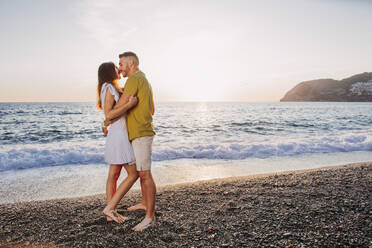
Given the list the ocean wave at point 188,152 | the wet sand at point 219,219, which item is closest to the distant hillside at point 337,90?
the ocean wave at point 188,152

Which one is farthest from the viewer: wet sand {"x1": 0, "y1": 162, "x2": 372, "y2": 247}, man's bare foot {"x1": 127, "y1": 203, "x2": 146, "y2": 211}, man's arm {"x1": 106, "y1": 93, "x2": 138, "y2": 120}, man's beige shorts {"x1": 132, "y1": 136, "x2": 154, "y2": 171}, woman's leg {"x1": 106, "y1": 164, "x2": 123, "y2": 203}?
man's bare foot {"x1": 127, "y1": 203, "x2": 146, "y2": 211}

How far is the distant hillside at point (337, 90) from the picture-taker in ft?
357

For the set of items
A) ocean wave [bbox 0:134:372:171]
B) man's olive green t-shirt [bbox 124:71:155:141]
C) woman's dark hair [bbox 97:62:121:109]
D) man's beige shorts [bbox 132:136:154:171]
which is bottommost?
ocean wave [bbox 0:134:372:171]

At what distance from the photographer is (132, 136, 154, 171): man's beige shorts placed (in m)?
2.97

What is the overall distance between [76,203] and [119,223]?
1.41 m

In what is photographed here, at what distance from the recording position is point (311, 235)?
267 cm

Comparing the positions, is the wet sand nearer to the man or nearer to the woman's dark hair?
the man

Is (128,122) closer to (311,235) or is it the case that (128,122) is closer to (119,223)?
(119,223)

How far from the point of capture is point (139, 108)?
2945mm

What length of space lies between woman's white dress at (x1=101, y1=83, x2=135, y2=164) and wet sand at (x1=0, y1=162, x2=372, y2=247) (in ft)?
3.01

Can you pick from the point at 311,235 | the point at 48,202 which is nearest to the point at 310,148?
the point at 311,235

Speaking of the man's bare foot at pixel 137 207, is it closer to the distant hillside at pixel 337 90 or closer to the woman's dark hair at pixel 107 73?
the woman's dark hair at pixel 107 73

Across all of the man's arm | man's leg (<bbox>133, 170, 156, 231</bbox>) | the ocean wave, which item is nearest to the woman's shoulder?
the man's arm

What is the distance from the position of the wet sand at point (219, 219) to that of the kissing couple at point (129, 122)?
15.1 inches
